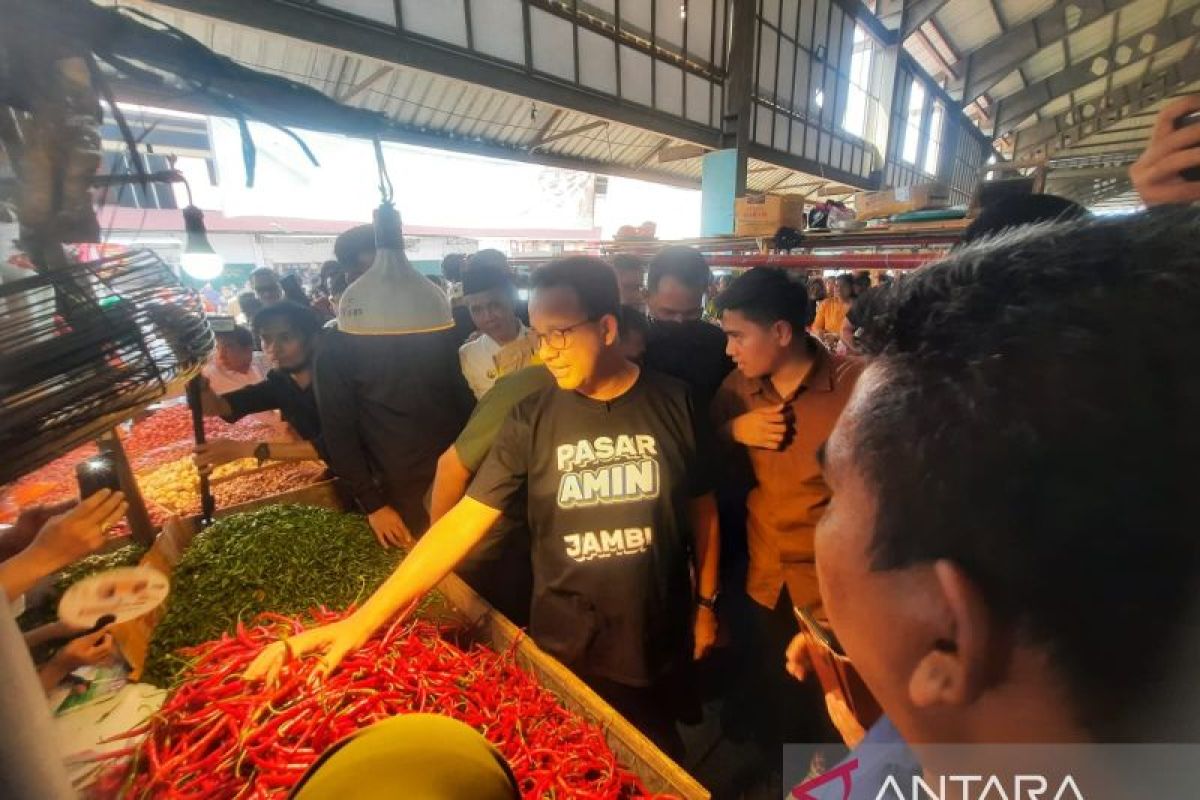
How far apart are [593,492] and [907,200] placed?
2.92m

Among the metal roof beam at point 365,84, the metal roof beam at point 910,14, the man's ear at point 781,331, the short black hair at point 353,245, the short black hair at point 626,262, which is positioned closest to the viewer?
the man's ear at point 781,331

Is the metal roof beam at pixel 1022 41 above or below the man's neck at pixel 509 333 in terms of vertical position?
above

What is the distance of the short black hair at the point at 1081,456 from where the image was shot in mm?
415

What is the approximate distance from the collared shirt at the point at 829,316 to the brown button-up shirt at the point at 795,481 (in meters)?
5.01

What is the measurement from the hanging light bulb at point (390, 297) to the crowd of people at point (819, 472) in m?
0.42

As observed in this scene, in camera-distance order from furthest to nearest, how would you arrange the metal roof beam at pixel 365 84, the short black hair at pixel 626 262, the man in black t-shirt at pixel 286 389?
1. the metal roof beam at pixel 365 84
2. the short black hair at pixel 626 262
3. the man in black t-shirt at pixel 286 389

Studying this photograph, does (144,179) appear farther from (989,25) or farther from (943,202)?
(989,25)

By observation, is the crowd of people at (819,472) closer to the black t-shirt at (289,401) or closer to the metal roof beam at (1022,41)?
the black t-shirt at (289,401)

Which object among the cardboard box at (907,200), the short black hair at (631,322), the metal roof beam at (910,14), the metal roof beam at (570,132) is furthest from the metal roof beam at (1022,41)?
the short black hair at (631,322)

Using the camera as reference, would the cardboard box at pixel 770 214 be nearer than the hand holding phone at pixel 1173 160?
No

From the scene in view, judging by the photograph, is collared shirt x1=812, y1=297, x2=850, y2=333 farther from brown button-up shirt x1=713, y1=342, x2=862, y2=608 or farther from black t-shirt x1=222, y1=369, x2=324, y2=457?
black t-shirt x1=222, y1=369, x2=324, y2=457

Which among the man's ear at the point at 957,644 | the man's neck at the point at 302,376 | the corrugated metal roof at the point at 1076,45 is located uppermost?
the corrugated metal roof at the point at 1076,45

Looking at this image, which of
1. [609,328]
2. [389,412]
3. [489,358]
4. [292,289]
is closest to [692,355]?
[609,328]

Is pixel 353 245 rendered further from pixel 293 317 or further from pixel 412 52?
pixel 412 52
